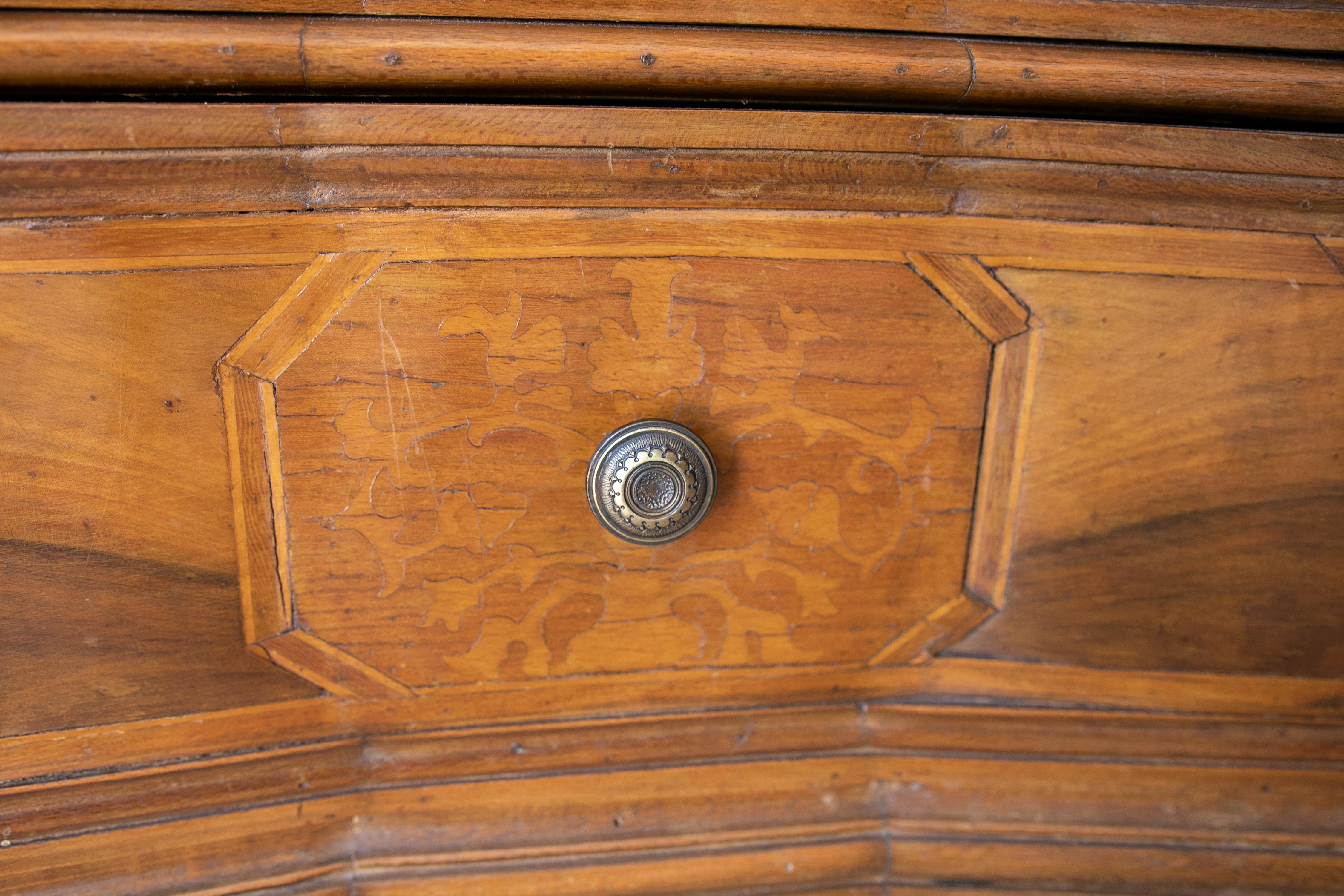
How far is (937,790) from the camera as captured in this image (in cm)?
86

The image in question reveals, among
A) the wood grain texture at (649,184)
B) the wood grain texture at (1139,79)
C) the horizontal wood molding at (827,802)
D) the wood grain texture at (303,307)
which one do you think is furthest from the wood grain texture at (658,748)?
the wood grain texture at (1139,79)

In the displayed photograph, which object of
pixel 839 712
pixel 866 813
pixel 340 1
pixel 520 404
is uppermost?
pixel 340 1

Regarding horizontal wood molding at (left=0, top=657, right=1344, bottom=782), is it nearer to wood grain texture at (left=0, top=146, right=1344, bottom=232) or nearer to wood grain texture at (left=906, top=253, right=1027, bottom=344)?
wood grain texture at (left=906, top=253, right=1027, bottom=344)

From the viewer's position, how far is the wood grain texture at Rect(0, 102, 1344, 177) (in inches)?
23.3

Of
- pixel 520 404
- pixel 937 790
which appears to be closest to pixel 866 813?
pixel 937 790

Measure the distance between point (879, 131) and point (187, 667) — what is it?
32.8 inches

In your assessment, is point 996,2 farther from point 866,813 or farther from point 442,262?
point 866,813

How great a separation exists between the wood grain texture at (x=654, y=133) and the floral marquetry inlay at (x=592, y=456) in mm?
106

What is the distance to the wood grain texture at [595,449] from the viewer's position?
26.9 inches

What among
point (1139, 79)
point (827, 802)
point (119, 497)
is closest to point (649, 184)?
point (1139, 79)

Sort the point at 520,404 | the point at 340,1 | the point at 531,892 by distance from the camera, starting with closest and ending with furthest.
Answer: the point at 340,1, the point at 520,404, the point at 531,892

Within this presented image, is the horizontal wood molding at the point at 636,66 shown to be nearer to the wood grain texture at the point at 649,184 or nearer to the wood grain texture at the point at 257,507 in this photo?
the wood grain texture at the point at 649,184

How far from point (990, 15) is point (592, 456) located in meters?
0.53

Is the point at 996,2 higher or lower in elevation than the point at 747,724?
higher
